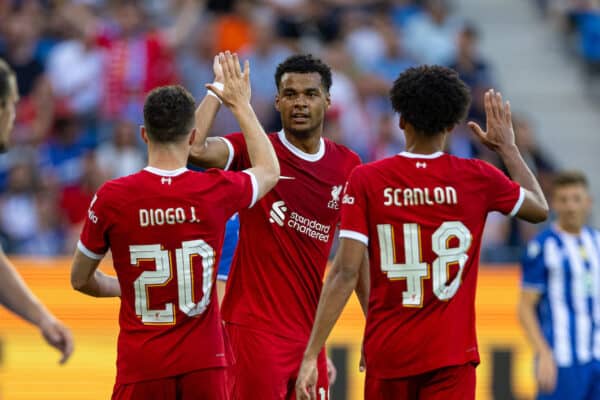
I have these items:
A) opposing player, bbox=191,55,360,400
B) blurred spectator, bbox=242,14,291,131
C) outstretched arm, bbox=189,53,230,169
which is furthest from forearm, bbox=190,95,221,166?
blurred spectator, bbox=242,14,291,131

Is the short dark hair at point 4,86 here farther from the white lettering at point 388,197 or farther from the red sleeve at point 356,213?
the white lettering at point 388,197

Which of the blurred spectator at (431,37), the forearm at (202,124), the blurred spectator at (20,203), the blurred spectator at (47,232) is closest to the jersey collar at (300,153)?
the forearm at (202,124)

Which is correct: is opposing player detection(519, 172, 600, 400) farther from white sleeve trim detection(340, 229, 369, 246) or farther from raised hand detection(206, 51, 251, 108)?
raised hand detection(206, 51, 251, 108)

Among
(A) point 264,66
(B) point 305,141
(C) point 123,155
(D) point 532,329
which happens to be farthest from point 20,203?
(B) point 305,141

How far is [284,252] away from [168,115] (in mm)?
1369

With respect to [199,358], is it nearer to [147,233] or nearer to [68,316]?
[147,233]

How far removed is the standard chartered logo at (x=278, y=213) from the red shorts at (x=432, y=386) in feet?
4.03

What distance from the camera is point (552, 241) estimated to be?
359 inches

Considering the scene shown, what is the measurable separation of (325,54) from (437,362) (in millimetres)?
9067

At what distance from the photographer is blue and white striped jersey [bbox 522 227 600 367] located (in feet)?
29.6

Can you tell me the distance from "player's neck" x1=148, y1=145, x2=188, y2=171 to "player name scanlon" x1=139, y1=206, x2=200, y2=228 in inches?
9.1

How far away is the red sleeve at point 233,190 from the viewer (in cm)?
577

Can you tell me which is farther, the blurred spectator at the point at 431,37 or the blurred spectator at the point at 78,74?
the blurred spectator at the point at 431,37

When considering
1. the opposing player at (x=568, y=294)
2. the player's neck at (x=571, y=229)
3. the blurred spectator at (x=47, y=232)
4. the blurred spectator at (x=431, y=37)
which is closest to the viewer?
the opposing player at (x=568, y=294)
